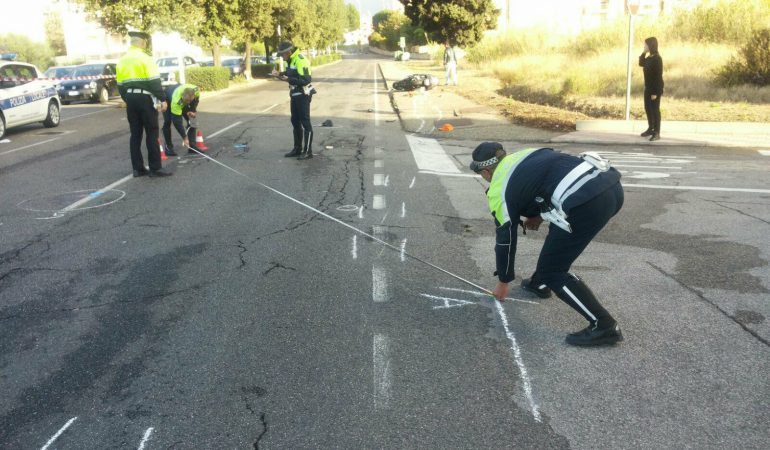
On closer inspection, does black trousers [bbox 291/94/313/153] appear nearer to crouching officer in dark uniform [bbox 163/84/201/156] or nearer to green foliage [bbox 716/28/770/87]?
crouching officer in dark uniform [bbox 163/84/201/156]

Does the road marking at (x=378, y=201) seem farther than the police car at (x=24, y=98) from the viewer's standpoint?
No

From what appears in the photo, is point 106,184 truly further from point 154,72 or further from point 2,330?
point 2,330

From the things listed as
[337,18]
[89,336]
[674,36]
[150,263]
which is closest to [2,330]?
[89,336]

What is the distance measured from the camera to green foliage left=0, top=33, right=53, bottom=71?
82312 mm

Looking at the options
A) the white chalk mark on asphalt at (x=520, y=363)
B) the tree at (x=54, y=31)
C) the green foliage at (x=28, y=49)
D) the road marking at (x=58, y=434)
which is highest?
the tree at (x=54, y=31)

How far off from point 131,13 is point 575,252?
24.7 meters

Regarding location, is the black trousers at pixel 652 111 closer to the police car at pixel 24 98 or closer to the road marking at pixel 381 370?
the road marking at pixel 381 370

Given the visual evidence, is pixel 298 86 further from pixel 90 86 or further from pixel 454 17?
pixel 454 17

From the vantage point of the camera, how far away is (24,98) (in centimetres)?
1664

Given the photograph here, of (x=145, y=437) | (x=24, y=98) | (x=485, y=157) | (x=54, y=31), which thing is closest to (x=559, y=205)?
(x=485, y=157)

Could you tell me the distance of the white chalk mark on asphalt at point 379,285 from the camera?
16.9 ft

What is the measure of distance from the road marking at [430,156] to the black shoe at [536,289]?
18.0 ft

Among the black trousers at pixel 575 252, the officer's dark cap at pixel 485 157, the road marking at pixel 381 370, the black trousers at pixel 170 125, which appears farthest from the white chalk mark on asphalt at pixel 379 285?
the black trousers at pixel 170 125

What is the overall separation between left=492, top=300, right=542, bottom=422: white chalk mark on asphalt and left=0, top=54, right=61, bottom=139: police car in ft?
49.2
